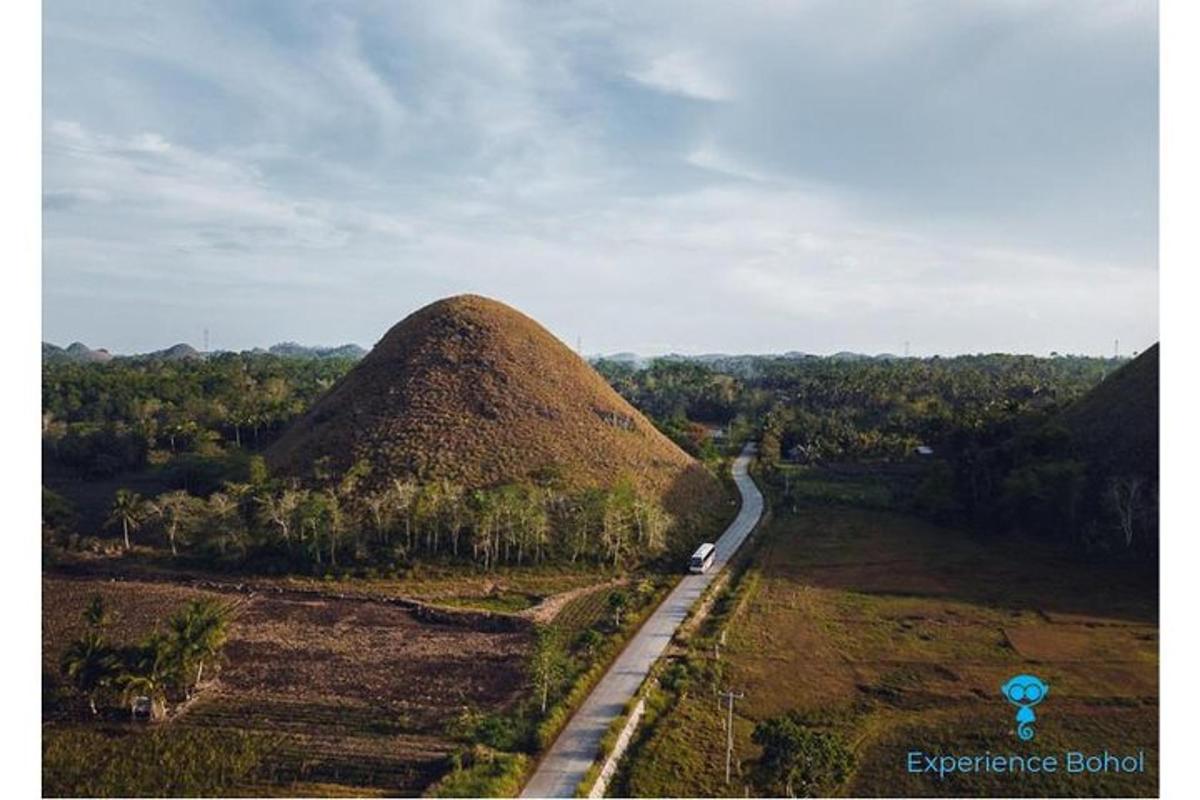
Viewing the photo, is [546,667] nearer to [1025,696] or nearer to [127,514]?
[1025,696]

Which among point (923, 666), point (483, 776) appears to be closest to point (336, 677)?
point (483, 776)

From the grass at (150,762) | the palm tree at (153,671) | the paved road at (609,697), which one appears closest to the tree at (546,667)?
the paved road at (609,697)

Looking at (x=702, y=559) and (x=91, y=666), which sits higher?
(x=702, y=559)

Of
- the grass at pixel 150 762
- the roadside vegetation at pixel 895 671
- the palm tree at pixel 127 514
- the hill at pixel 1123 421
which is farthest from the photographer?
the hill at pixel 1123 421

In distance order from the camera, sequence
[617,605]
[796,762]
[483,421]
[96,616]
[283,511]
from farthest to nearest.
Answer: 1. [483,421]
2. [283,511]
3. [617,605]
4. [96,616]
5. [796,762]

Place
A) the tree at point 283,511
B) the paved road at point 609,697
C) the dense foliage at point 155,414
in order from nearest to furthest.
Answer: the paved road at point 609,697
the tree at point 283,511
the dense foliage at point 155,414

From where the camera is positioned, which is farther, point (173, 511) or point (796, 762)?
point (173, 511)

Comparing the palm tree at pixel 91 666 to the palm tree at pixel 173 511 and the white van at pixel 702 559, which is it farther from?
the white van at pixel 702 559
